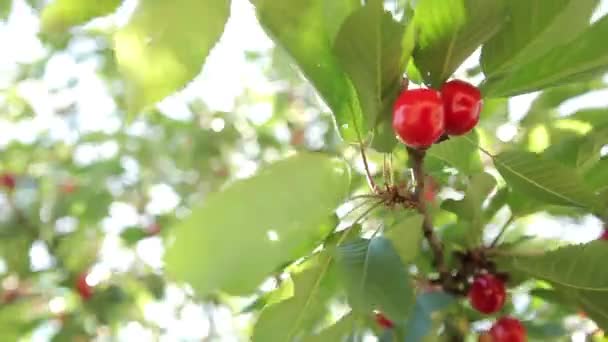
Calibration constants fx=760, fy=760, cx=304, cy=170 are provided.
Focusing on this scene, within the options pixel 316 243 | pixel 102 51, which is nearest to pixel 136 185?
pixel 102 51

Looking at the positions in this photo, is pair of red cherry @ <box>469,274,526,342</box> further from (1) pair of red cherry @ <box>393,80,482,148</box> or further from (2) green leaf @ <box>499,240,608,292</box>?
(1) pair of red cherry @ <box>393,80,482,148</box>

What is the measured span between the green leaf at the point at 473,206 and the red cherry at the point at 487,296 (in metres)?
0.06

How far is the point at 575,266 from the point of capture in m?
0.79

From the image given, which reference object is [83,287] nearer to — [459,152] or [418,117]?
[459,152]

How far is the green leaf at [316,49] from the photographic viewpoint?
58 cm

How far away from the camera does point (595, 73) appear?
69 cm

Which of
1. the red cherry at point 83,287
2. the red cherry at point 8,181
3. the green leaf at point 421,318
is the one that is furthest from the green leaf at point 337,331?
the red cherry at point 8,181

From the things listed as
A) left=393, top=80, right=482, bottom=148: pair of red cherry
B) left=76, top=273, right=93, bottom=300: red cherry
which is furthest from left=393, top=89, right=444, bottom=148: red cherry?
left=76, top=273, right=93, bottom=300: red cherry

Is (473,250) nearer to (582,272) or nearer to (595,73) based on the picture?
(582,272)

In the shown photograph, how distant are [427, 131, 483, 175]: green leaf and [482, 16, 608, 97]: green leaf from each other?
109 mm

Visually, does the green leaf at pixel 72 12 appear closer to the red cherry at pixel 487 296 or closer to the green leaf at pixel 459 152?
the green leaf at pixel 459 152

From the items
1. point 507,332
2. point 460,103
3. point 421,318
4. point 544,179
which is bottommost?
point 507,332

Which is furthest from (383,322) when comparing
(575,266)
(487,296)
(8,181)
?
(8,181)

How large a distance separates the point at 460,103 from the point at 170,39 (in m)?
0.27
